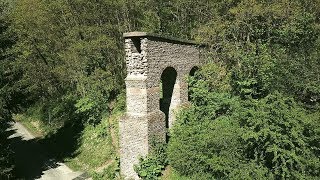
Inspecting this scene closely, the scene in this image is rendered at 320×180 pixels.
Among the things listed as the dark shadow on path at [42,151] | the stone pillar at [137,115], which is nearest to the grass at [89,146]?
the dark shadow on path at [42,151]

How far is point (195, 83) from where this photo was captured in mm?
15789

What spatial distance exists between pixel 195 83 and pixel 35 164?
9634mm

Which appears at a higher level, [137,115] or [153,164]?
[137,115]

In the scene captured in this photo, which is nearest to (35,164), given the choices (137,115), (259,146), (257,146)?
(137,115)

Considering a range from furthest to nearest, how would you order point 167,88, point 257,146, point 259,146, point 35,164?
1. point 35,164
2. point 167,88
3. point 257,146
4. point 259,146

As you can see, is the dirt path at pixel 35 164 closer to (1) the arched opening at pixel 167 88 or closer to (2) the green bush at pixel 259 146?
(1) the arched opening at pixel 167 88

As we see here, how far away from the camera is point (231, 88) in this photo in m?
16.0

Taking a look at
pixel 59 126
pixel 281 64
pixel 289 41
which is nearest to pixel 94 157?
pixel 59 126

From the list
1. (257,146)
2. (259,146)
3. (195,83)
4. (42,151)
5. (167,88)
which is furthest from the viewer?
(42,151)

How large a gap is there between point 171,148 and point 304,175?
15.9 feet

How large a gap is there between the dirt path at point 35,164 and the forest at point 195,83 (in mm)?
598

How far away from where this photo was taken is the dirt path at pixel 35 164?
642 inches

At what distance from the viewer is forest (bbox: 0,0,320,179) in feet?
33.6

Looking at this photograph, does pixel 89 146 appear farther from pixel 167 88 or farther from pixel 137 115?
pixel 137 115
